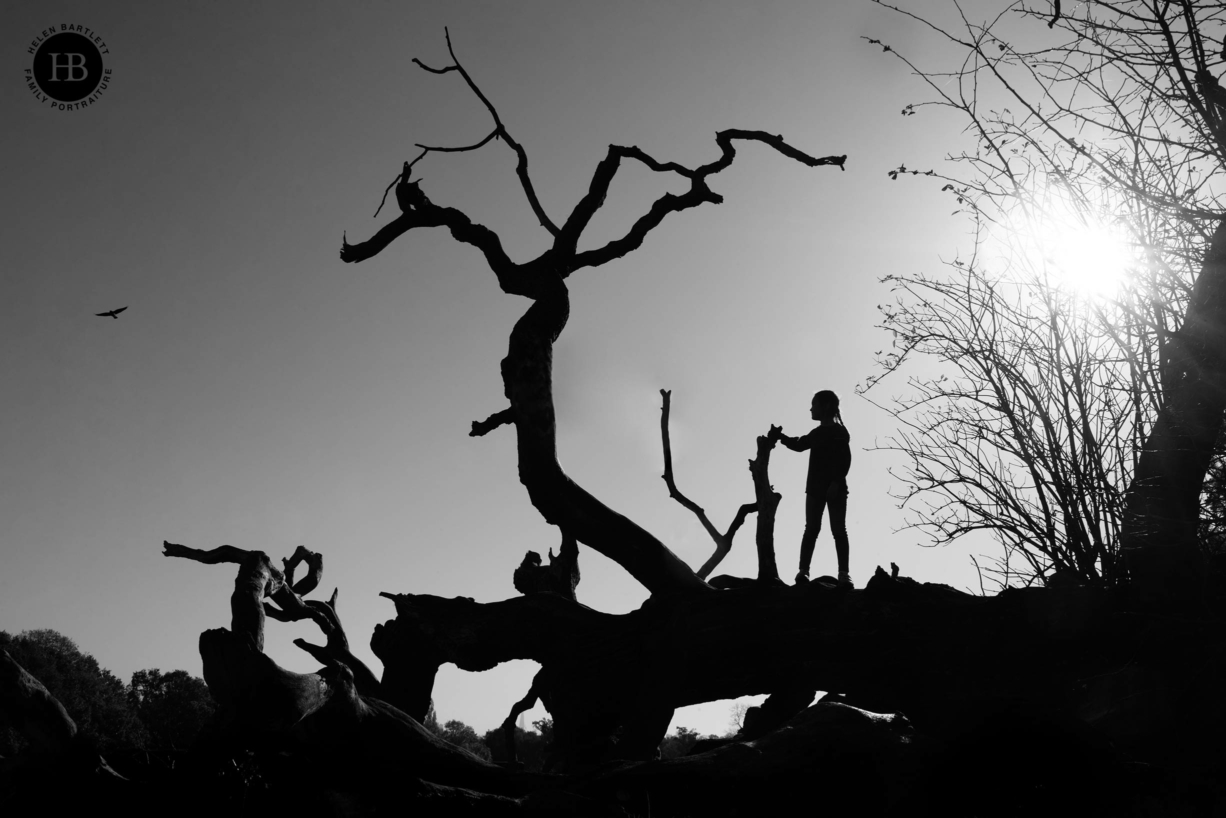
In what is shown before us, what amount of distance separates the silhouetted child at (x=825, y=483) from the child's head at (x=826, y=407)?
138mm

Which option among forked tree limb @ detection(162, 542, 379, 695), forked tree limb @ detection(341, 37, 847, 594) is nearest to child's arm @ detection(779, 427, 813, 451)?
forked tree limb @ detection(341, 37, 847, 594)

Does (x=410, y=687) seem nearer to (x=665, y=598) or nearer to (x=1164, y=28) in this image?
(x=665, y=598)

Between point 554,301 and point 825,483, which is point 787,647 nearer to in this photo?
point 825,483

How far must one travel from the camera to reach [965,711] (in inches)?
231

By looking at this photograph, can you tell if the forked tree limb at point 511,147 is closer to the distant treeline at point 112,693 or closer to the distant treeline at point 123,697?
the distant treeline at point 123,697

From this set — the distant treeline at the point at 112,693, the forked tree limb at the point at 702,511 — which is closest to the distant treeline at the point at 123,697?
the distant treeline at the point at 112,693

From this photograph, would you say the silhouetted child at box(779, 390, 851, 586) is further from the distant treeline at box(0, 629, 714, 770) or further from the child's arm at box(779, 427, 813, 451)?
the distant treeline at box(0, 629, 714, 770)

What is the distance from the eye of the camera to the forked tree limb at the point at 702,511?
464 inches

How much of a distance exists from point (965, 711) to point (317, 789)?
442 cm

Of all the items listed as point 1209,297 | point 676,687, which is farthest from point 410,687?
point 1209,297

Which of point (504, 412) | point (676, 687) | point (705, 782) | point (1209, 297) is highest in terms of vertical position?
point (504, 412)

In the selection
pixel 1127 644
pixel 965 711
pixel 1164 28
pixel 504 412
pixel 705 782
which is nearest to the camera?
pixel 1164 28

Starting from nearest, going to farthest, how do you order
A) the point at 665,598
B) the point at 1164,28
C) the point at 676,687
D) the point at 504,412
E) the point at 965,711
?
the point at 1164,28, the point at 965,711, the point at 676,687, the point at 665,598, the point at 504,412

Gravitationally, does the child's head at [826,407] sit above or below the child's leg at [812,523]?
above
